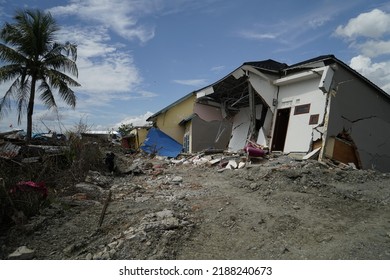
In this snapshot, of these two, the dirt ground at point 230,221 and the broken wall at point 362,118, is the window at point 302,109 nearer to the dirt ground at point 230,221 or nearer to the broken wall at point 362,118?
the broken wall at point 362,118

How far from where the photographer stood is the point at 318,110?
8.21 meters

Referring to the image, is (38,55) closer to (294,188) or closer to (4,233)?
(4,233)

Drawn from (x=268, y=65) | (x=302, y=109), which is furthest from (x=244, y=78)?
(x=302, y=109)

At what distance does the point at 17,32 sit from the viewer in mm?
14742

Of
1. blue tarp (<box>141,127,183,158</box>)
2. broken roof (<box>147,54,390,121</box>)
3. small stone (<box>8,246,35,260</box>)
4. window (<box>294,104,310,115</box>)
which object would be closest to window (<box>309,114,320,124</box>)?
window (<box>294,104,310,115</box>)

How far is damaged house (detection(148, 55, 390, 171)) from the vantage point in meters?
7.88

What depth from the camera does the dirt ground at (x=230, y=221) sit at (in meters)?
3.42

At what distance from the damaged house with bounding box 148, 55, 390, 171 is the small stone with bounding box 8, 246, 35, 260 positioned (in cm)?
692

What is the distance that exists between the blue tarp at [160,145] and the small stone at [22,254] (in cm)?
1137

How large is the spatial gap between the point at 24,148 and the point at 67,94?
8.66 m

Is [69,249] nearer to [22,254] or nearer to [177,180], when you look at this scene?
[22,254]

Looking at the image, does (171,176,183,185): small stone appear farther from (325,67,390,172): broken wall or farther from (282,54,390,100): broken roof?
(282,54,390,100): broken roof

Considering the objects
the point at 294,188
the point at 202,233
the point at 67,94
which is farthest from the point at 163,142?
the point at 202,233

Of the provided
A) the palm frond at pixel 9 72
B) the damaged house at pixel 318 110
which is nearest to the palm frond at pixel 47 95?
the palm frond at pixel 9 72
